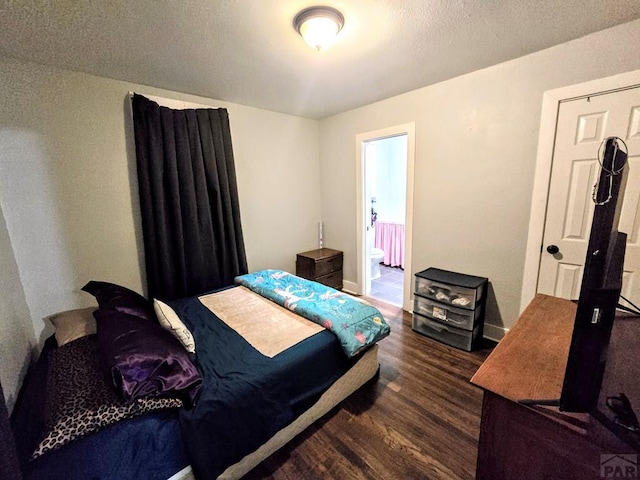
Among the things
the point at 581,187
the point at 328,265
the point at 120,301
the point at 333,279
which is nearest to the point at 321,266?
the point at 328,265

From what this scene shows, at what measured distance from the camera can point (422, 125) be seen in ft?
8.71

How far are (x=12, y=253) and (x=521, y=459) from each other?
3.15 m

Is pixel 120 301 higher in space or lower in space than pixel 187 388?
higher

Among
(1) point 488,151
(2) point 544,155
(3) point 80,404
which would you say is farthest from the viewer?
(1) point 488,151

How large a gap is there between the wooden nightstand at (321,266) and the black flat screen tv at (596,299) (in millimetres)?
2795

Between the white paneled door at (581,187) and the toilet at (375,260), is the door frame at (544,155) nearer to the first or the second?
the white paneled door at (581,187)

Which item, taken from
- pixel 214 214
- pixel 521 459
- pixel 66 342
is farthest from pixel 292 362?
pixel 214 214

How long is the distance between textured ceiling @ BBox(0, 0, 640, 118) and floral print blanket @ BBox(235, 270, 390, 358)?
1.86 m

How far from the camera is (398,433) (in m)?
1.56

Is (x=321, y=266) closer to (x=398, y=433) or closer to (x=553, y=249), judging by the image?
(x=398, y=433)

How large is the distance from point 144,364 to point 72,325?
104cm

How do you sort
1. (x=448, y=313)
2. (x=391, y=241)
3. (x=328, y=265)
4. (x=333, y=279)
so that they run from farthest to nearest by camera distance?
(x=391, y=241) < (x=333, y=279) < (x=328, y=265) < (x=448, y=313)

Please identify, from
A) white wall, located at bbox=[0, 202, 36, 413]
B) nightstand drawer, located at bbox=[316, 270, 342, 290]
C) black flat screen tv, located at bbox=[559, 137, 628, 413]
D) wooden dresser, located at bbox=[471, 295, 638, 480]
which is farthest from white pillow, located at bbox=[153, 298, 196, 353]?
nightstand drawer, located at bbox=[316, 270, 342, 290]

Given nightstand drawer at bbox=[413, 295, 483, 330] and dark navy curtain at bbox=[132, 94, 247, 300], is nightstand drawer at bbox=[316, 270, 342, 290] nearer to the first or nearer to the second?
dark navy curtain at bbox=[132, 94, 247, 300]
